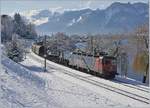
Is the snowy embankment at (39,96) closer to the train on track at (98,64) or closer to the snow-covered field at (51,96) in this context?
the snow-covered field at (51,96)

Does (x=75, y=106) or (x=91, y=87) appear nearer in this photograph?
(x=75, y=106)

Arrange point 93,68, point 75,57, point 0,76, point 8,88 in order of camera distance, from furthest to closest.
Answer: point 75,57, point 93,68, point 0,76, point 8,88

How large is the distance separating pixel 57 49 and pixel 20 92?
8341 cm

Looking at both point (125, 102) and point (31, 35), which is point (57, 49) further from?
point (125, 102)

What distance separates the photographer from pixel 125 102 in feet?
74.8

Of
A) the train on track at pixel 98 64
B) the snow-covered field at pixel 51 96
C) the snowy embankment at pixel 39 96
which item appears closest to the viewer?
the snowy embankment at pixel 39 96

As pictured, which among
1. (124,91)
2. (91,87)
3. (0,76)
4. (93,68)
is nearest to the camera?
(0,76)

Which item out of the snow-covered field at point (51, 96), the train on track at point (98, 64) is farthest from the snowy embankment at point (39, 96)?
the train on track at point (98, 64)

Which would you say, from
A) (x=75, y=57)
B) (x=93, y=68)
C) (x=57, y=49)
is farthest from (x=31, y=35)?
(x=93, y=68)

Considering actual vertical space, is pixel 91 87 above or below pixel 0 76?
below

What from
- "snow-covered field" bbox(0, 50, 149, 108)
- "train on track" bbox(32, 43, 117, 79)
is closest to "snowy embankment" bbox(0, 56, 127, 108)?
"snow-covered field" bbox(0, 50, 149, 108)

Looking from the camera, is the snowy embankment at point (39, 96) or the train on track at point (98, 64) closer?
the snowy embankment at point (39, 96)

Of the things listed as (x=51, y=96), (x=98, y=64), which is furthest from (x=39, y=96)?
(x=98, y=64)

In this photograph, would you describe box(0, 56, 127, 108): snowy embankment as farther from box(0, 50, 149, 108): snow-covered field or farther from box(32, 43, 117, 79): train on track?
box(32, 43, 117, 79): train on track
